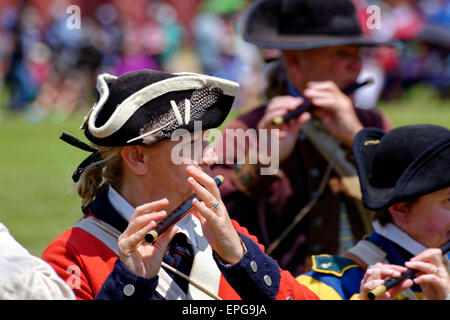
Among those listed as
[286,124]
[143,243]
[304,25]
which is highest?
[304,25]

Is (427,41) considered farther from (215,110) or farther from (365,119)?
(215,110)

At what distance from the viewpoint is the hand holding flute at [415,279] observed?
2854 millimetres

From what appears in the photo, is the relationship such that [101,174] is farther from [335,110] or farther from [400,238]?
[335,110]

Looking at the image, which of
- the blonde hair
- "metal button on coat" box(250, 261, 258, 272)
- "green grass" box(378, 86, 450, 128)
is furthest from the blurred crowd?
"metal button on coat" box(250, 261, 258, 272)

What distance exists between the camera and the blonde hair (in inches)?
115

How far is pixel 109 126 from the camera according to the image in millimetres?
2709

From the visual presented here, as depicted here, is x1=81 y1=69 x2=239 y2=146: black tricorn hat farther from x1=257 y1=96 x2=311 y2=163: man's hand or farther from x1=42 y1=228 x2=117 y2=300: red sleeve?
x1=257 y1=96 x2=311 y2=163: man's hand

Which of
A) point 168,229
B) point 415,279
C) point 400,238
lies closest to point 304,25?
point 400,238

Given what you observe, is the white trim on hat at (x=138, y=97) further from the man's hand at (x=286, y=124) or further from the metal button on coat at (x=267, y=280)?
the man's hand at (x=286, y=124)

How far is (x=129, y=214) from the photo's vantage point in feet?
9.25

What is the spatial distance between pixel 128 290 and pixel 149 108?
603 mm

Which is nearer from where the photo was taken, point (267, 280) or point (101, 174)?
point (267, 280)

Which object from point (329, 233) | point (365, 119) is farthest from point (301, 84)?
point (329, 233)

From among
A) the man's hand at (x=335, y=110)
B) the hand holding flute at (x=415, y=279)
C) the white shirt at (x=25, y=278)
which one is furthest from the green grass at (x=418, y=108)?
the white shirt at (x=25, y=278)
